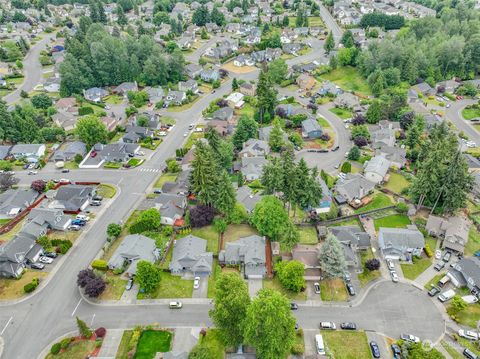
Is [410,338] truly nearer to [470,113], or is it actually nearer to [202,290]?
[202,290]

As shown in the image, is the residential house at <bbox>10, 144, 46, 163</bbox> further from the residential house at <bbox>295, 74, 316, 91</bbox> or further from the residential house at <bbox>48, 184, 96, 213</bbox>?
the residential house at <bbox>295, 74, 316, 91</bbox>

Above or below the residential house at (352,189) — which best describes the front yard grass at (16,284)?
above

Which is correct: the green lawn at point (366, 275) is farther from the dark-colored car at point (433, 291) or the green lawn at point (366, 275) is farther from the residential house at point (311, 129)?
the residential house at point (311, 129)

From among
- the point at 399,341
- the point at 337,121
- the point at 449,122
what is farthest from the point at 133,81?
the point at 399,341

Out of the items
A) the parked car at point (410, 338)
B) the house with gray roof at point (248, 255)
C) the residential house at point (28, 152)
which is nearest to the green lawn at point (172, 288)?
the house with gray roof at point (248, 255)

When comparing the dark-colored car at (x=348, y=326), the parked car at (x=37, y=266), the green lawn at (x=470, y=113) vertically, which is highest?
the parked car at (x=37, y=266)

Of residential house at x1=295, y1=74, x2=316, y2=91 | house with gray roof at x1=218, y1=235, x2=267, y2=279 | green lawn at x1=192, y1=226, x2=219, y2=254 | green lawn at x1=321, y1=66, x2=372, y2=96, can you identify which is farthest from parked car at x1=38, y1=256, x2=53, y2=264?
green lawn at x1=321, y1=66, x2=372, y2=96

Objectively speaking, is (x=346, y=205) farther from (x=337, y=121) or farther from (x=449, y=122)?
(x=449, y=122)
